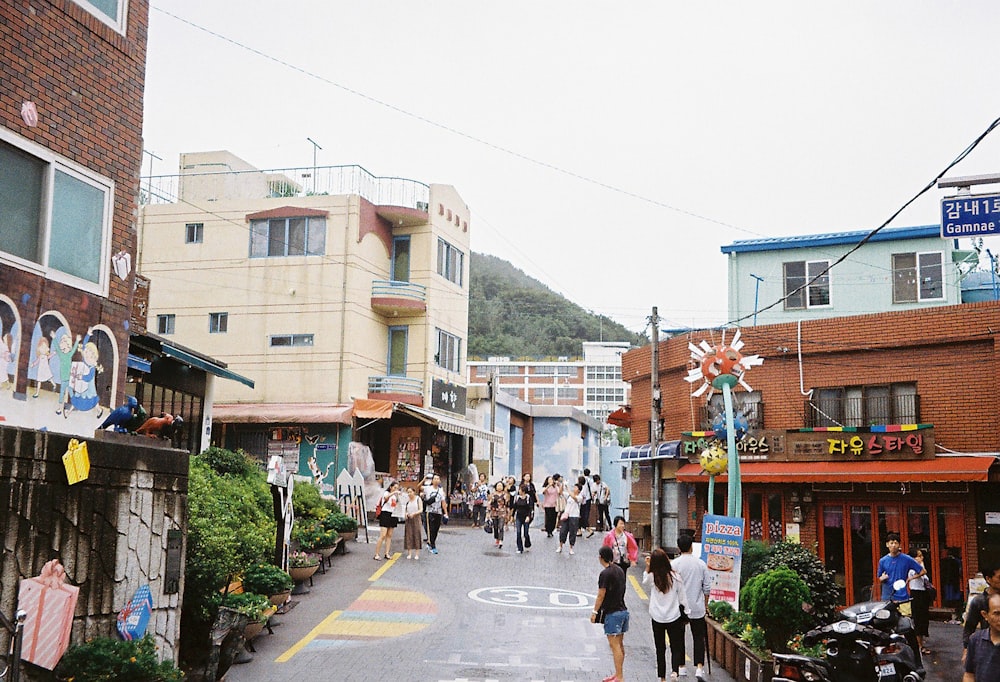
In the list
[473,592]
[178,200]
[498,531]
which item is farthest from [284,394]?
[473,592]

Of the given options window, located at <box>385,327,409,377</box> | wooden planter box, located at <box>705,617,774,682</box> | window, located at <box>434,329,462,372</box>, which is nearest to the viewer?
wooden planter box, located at <box>705,617,774,682</box>

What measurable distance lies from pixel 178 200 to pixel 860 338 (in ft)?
80.0

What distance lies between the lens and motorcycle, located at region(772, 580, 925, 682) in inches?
415

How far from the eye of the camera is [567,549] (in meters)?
25.8

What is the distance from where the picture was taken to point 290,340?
3509cm

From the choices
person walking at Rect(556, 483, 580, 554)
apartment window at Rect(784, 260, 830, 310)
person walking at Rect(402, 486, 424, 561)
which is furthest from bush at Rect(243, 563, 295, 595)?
apartment window at Rect(784, 260, 830, 310)

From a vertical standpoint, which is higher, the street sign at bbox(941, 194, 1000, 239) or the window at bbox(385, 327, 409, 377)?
the window at bbox(385, 327, 409, 377)

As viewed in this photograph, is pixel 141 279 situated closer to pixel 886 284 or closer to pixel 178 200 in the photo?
pixel 178 200

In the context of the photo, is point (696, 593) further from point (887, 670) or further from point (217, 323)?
point (217, 323)

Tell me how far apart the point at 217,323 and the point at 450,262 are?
891cm

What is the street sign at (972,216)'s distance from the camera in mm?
11938

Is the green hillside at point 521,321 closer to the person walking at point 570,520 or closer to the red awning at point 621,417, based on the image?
the red awning at point 621,417

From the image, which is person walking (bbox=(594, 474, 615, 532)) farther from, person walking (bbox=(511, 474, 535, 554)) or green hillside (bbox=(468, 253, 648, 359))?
green hillside (bbox=(468, 253, 648, 359))

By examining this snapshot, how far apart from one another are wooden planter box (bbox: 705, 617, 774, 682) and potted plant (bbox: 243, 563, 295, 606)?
20.8 ft
